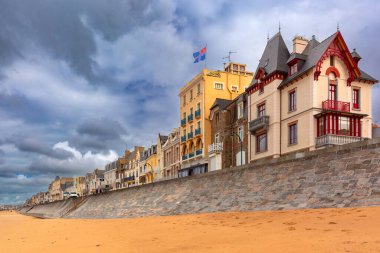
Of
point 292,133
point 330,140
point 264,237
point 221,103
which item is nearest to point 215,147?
point 221,103

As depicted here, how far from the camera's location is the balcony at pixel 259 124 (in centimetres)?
3494

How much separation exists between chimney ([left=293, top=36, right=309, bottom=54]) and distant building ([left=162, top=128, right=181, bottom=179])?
29124 mm

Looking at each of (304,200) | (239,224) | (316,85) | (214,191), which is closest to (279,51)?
(316,85)

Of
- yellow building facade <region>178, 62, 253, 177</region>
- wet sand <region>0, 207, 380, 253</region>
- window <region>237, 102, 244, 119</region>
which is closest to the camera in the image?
wet sand <region>0, 207, 380, 253</region>

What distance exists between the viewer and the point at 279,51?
119 ft

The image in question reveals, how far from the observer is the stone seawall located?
15922 millimetres

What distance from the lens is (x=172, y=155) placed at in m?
63.4

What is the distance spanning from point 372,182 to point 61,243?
Result: 496 inches

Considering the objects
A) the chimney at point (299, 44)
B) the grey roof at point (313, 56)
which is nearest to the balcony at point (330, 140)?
the grey roof at point (313, 56)

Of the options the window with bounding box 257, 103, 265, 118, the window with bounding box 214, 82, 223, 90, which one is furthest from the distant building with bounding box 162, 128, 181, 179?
the window with bounding box 257, 103, 265, 118

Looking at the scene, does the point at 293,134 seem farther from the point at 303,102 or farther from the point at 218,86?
the point at 218,86

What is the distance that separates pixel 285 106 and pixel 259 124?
312cm

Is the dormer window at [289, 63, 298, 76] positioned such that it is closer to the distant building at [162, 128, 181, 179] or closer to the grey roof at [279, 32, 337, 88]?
the grey roof at [279, 32, 337, 88]

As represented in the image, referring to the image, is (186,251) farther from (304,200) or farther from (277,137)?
(277,137)
